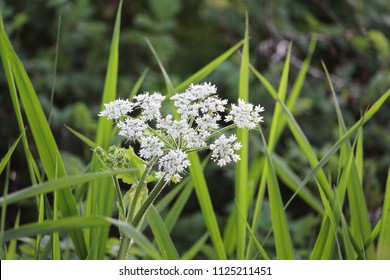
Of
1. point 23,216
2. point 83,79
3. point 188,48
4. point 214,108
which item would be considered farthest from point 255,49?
point 214,108

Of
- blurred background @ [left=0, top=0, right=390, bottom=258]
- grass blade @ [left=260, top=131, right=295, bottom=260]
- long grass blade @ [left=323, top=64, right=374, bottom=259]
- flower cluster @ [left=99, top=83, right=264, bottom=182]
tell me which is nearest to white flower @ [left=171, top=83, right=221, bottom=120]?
flower cluster @ [left=99, top=83, right=264, bottom=182]

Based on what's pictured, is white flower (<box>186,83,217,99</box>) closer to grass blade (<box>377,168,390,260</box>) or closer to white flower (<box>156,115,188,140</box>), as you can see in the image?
white flower (<box>156,115,188,140</box>)

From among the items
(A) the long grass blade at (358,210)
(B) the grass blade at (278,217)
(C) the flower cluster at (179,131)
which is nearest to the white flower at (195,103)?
(C) the flower cluster at (179,131)

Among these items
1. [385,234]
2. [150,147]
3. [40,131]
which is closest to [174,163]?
[150,147]

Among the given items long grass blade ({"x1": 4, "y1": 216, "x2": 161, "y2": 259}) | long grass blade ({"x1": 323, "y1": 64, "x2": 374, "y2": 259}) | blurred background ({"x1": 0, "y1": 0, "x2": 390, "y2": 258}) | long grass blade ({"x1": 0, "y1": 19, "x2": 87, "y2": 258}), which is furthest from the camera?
blurred background ({"x1": 0, "y1": 0, "x2": 390, "y2": 258})
